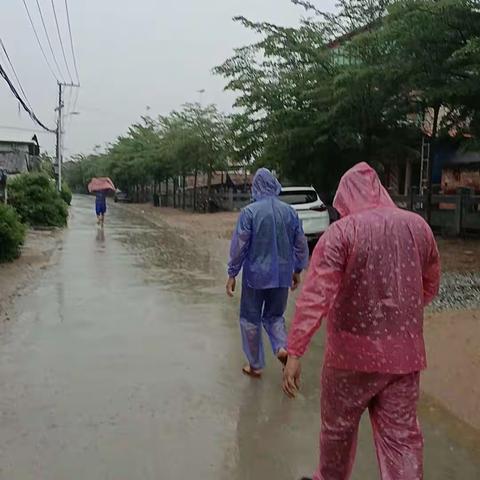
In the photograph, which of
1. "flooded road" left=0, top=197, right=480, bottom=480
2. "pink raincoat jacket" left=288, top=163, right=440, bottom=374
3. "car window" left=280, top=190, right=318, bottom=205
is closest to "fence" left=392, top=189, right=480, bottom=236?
"car window" left=280, top=190, right=318, bottom=205

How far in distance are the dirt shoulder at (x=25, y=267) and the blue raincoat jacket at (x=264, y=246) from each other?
3849 millimetres

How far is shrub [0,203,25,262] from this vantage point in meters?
12.9

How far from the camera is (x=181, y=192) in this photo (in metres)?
52.6

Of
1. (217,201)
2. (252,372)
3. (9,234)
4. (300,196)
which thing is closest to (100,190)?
(300,196)

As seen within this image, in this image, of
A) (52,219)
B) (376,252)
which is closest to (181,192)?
(52,219)

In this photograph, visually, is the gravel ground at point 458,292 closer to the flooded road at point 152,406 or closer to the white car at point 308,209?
the flooded road at point 152,406

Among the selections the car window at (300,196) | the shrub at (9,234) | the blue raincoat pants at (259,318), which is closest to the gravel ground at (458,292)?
the blue raincoat pants at (259,318)

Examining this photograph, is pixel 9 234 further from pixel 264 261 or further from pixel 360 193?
pixel 360 193

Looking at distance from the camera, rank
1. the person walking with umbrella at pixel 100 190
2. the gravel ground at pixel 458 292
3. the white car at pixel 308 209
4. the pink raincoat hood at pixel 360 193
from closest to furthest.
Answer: the pink raincoat hood at pixel 360 193
the gravel ground at pixel 458 292
the white car at pixel 308 209
the person walking with umbrella at pixel 100 190

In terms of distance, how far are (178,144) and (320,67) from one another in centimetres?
1991

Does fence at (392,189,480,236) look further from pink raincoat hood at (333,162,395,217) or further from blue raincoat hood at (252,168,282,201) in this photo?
pink raincoat hood at (333,162,395,217)

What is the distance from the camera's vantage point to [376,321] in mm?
3160

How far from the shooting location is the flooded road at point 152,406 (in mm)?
4023

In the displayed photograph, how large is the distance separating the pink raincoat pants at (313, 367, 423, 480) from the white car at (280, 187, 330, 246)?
1328 centimetres
